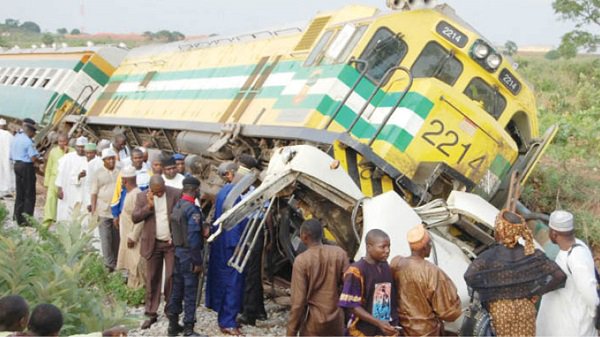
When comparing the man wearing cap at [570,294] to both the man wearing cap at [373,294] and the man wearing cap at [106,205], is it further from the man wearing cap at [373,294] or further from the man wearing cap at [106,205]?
the man wearing cap at [106,205]

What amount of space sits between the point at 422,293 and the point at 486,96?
13.6ft

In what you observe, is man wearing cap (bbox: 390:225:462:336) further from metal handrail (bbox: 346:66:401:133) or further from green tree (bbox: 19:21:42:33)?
green tree (bbox: 19:21:42:33)

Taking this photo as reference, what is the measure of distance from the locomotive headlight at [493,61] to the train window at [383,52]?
943mm

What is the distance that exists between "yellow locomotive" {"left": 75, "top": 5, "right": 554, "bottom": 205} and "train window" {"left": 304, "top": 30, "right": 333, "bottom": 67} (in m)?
0.02

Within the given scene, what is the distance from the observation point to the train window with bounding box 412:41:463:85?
7863 millimetres

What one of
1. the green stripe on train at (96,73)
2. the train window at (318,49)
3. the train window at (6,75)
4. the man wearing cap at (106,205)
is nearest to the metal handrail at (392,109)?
Result: the train window at (318,49)

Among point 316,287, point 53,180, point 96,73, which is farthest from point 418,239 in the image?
point 96,73

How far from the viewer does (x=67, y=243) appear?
19.0ft

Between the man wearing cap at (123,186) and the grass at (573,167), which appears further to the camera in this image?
the grass at (573,167)

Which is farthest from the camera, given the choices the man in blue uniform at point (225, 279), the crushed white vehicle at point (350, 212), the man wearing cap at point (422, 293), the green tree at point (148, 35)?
the green tree at point (148, 35)

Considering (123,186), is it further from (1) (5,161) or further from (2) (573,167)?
(2) (573,167)

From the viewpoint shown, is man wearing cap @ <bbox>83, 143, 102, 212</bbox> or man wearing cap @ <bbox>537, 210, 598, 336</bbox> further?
man wearing cap @ <bbox>83, 143, 102, 212</bbox>

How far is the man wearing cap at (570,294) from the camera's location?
4.60 m

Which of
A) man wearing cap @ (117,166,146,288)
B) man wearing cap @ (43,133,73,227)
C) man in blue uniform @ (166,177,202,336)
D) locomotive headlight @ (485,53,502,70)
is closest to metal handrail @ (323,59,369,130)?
locomotive headlight @ (485,53,502,70)
